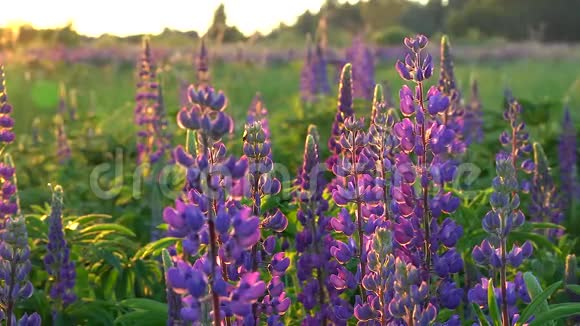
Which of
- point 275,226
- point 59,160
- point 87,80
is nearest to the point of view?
point 275,226

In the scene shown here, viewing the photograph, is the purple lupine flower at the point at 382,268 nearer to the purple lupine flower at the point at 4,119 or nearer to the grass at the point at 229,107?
the purple lupine flower at the point at 4,119

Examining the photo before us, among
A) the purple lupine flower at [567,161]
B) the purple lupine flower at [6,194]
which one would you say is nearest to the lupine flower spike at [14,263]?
the purple lupine flower at [6,194]

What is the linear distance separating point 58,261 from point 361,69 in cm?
516

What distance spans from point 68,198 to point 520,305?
10.3ft

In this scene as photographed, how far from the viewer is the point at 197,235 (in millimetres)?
1693

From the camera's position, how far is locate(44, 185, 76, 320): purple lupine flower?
9.20 ft

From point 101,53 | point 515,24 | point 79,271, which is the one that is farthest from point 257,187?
point 515,24

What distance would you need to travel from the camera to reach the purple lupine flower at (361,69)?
702 centimetres

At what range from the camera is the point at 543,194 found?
3.84 meters

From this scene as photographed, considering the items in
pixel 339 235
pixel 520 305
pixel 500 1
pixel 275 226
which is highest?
pixel 500 1

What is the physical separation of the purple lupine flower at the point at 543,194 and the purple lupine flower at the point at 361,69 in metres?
2.92

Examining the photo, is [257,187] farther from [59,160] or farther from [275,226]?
[59,160]

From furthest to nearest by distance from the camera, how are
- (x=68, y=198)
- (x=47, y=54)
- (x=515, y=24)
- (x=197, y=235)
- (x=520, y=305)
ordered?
(x=515, y=24) → (x=47, y=54) → (x=68, y=198) → (x=520, y=305) → (x=197, y=235)

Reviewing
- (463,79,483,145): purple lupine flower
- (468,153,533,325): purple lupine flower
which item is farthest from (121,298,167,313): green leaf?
(463,79,483,145): purple lupine flower
